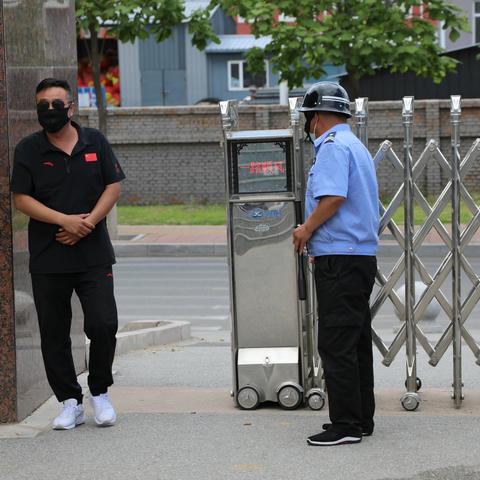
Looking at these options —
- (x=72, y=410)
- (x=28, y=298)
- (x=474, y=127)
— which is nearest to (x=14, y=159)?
(x=28, y=298)

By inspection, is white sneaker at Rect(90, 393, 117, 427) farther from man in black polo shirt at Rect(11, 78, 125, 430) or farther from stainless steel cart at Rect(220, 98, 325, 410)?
stainless steel cart at Rect(220, 98, 325, 410)

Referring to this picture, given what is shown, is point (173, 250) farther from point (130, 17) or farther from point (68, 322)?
point (68, 322)

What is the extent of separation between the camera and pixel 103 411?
5953 millimetres

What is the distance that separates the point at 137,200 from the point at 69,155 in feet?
67.2

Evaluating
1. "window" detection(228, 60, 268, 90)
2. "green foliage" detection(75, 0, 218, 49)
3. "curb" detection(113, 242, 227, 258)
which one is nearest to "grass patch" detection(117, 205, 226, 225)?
"curb" detection(113, 242, 227, 258)

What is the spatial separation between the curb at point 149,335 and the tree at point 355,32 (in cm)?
1197

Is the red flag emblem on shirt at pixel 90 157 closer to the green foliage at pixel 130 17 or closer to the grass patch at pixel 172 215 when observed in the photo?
the green foliage at pixel 130 17

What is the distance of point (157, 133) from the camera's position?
25719 mm

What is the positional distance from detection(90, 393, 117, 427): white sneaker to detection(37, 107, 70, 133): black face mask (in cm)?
141

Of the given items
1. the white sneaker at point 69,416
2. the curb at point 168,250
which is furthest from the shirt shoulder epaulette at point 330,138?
the curb at point 168,250

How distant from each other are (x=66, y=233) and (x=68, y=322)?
54 cm

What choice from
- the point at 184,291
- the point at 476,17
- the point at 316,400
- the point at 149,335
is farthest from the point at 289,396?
the point at 476,17

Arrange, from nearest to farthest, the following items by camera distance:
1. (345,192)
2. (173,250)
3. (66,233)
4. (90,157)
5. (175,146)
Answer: (345,192) → (66,233) → (90,157) → (173,250) → (175,146)

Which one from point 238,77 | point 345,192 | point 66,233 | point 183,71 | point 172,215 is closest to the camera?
point 345,192
